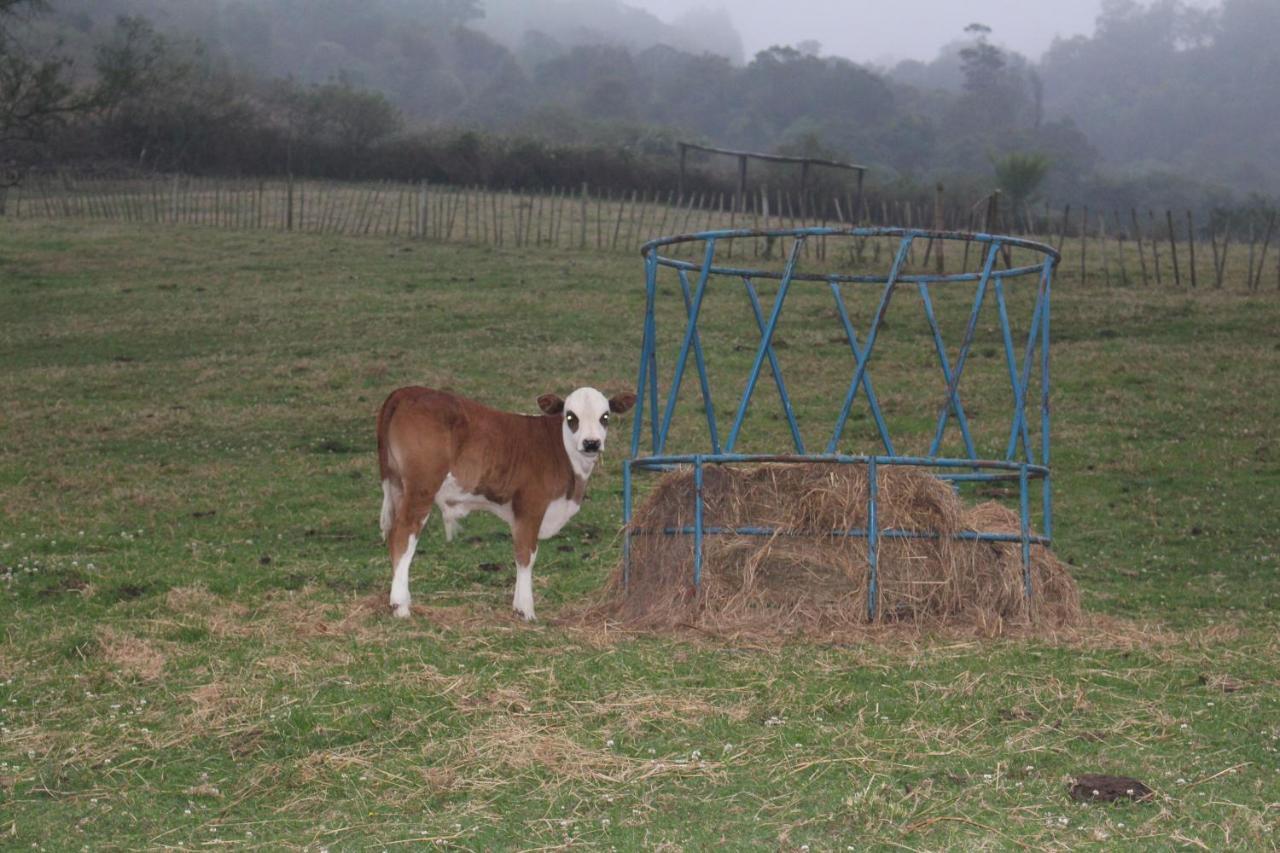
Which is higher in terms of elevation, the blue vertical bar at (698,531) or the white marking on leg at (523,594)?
the blue vertical bar at (698,531)

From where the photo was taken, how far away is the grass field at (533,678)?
6332 mm

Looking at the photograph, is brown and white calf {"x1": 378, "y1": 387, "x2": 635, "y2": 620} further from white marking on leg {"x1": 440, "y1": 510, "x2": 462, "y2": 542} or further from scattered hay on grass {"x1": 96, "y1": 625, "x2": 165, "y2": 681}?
scattered hay on grass {"x1": 96, "y1": 625, "x2": 165, "y2": 681}

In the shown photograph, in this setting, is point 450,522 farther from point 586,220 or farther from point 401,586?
point 586,220

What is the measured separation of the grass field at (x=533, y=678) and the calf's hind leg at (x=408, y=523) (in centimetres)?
34

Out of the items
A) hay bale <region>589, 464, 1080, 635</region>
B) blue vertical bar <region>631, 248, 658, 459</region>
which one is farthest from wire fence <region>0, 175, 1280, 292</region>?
hay bale <region>589, 464, 1080, 635</region>

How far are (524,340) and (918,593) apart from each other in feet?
57.6

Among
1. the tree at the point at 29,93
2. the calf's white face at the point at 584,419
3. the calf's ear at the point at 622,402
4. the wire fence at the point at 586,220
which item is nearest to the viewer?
the calf's white face at the point at 584,419

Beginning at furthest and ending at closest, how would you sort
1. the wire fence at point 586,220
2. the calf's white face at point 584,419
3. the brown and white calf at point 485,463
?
the wire fence at point 586,220, the calf's white face at point 584,419, the brown and white calf at point 485,463

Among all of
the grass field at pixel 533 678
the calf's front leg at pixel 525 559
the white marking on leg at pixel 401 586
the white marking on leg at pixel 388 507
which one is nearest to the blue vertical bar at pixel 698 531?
the grass field at pixel 533 678

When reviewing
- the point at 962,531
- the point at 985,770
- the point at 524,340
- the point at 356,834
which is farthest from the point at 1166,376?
the point at 356,834

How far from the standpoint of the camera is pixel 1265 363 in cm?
2464

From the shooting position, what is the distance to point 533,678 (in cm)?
838

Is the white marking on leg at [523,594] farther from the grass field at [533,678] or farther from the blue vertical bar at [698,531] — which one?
the blue vertical bar at [698,531]

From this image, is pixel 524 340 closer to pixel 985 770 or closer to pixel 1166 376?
pixel 1166 376
